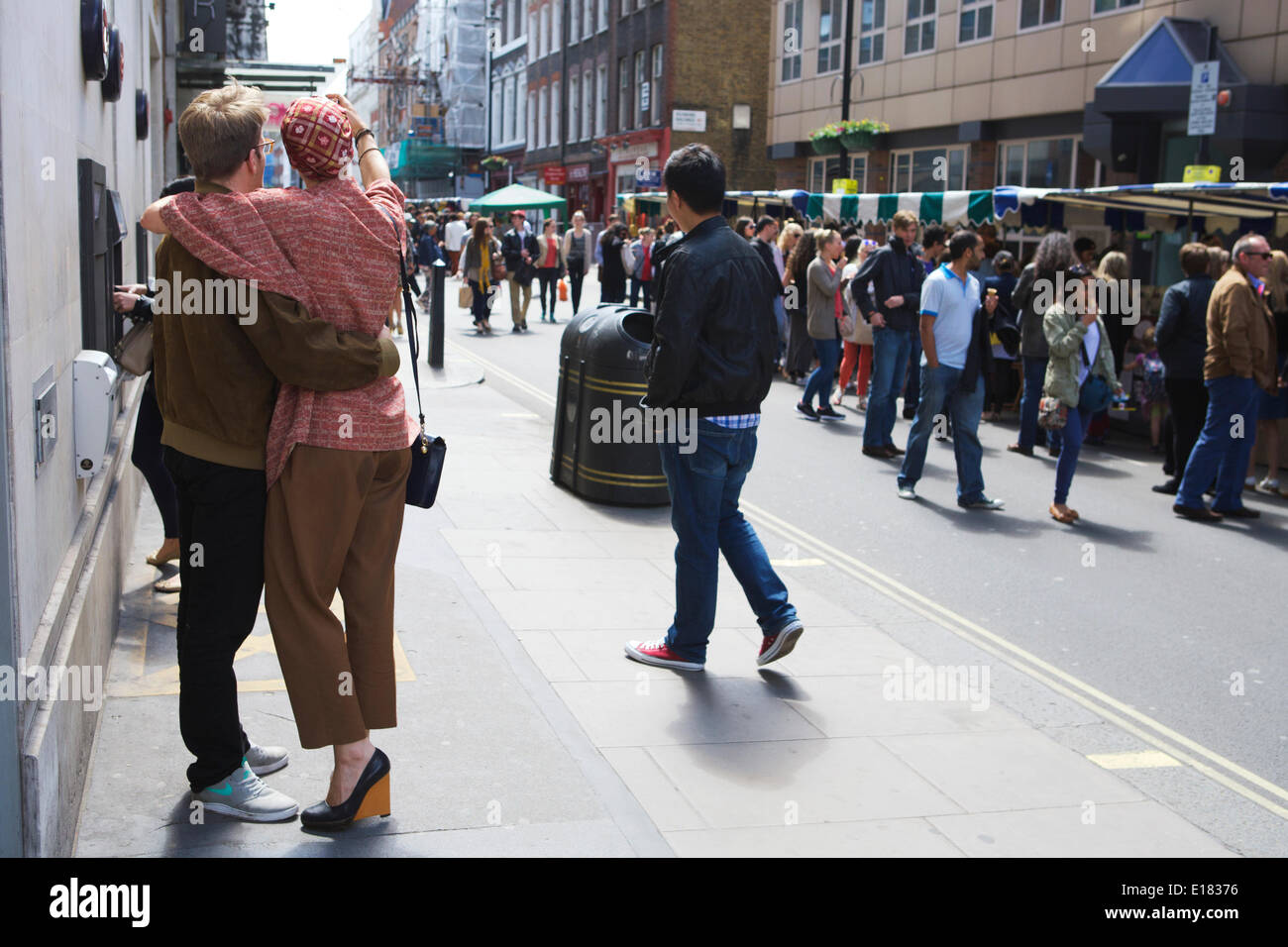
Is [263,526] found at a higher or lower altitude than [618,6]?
lower

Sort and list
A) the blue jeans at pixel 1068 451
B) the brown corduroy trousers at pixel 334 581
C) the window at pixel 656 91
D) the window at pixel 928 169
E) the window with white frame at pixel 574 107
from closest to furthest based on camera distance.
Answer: the brown corduroy trousers at pixel 334 581 < the blue jeans at pixel 1068 451 < the window at pixel 928 169 < the window at pixel 656 91 < the window with white frame at pixel 574 107

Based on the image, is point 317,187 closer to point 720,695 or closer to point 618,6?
point 720,695

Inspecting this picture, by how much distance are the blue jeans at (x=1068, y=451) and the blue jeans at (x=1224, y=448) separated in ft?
3.00

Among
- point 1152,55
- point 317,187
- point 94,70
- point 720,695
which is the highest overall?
point 1152,55

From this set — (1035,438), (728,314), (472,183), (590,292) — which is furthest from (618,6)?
(728,314)

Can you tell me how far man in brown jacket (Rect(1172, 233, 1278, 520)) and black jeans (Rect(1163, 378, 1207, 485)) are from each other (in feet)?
2.37

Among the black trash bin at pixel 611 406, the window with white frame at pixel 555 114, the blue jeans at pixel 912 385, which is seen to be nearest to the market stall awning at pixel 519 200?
the blue jeans at pixel 912 385

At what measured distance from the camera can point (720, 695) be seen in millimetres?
5223

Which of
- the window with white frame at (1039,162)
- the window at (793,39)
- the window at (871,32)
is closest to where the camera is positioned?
the window with white frame at (1039,162)

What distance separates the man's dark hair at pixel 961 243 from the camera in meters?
9.10

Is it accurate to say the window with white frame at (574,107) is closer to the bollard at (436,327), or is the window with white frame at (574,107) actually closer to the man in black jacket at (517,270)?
the man in black jacket at (517,270)

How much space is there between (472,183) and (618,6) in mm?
28367

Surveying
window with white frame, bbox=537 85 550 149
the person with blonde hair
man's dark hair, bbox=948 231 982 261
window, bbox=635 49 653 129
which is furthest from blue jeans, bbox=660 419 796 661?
window with white frame, bbox=537 85 550 149

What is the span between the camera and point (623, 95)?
48156 mm
